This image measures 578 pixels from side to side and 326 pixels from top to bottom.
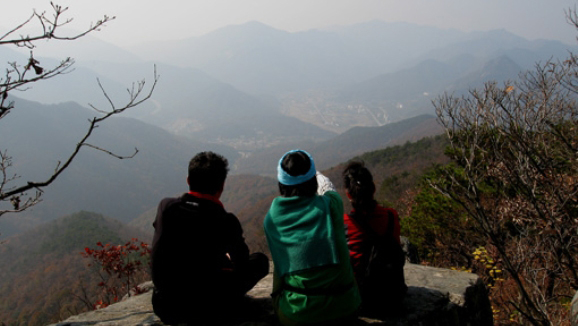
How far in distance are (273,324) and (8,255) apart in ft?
228

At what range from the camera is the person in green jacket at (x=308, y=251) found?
2.16m

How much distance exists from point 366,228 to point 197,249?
124cm

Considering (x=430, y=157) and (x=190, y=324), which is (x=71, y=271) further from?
(x=190, y=324)

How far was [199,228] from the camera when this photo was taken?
2336mm

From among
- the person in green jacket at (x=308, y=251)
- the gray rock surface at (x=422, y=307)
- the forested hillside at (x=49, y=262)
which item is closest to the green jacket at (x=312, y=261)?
the person in green jacket at (x=308, y=251)

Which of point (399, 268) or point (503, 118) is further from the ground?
point (503, 118)

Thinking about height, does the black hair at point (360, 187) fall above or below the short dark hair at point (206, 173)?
below

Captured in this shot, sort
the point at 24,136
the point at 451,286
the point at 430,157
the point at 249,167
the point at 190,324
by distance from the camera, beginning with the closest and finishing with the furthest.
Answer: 1. the point at 190,324
2. the point at 451,286
3. the point at 430,157
4. the point at 24,136
5. the point at 249,167

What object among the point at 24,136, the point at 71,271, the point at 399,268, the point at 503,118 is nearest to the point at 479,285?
the point at 399,268

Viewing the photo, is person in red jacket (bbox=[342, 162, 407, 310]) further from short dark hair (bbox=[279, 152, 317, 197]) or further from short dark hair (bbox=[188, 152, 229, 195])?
short dark hair (bbox=[188, 152, 229, 195])

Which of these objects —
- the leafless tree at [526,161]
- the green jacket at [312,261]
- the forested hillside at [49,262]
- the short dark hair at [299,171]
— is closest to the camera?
the green jacket at [312,261]

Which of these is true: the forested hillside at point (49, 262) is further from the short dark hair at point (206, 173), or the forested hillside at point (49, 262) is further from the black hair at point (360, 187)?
the black hair at point (360, 187)

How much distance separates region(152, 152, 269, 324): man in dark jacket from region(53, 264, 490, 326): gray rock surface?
1.29 feet

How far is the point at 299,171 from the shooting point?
2275 millimetres
